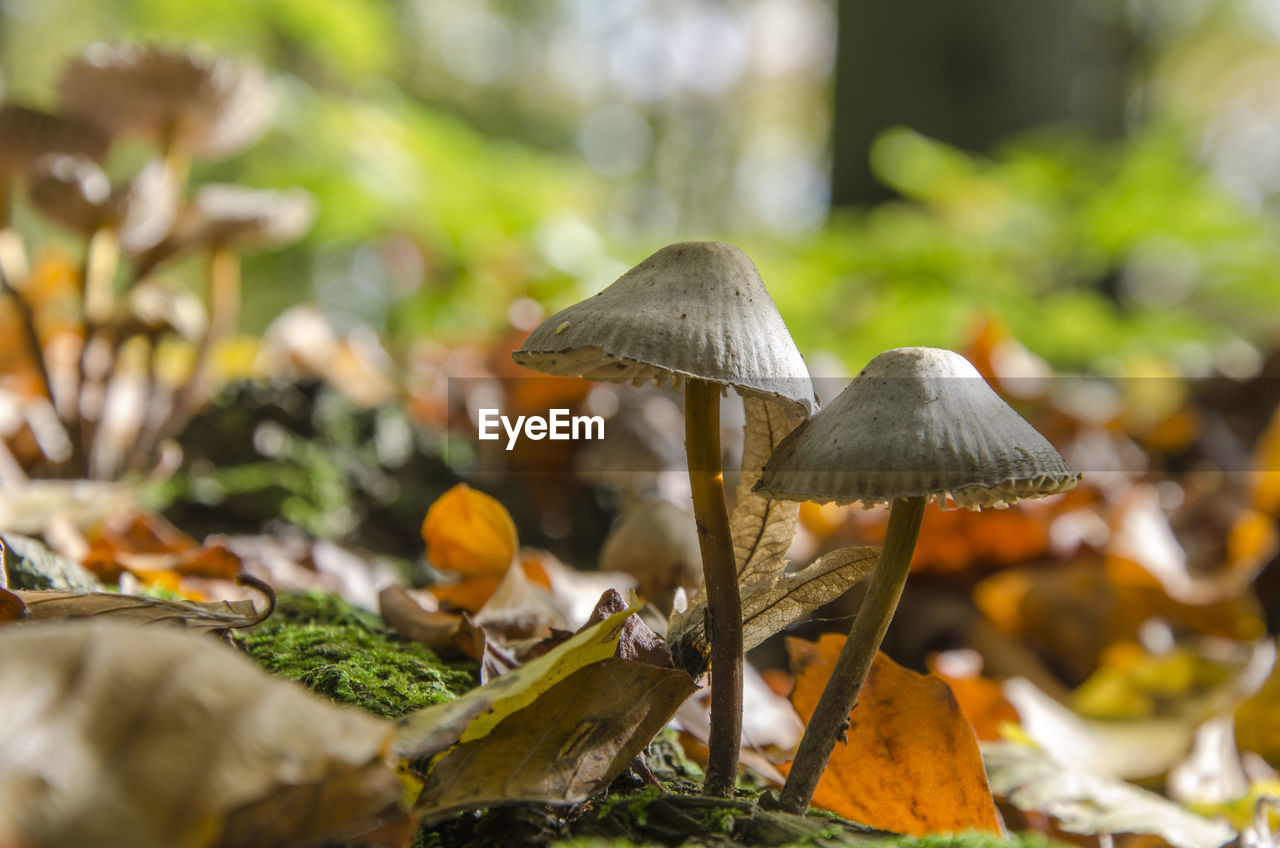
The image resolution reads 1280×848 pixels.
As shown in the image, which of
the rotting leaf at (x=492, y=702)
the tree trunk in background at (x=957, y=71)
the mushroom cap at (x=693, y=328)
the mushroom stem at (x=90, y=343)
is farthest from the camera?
the tree trunk in background at (x=957, y=71)

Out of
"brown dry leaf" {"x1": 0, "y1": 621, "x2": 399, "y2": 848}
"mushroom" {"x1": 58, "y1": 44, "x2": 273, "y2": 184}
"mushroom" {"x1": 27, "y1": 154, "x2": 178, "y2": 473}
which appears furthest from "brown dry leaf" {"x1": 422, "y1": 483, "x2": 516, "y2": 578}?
"mushroom" {"x1": 58, "y1": 44, "x2": 273, "y2": 184}

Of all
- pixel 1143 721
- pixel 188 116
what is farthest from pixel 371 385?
pixel 1143 721

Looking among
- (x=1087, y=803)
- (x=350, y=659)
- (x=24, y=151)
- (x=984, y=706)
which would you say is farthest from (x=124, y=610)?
(x=24, y=151)

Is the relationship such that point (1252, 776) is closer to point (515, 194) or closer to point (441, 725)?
point (441, 725)

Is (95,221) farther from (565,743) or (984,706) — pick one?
(984,706)

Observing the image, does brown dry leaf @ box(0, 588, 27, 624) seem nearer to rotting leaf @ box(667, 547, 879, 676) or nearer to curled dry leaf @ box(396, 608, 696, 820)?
curled dry leaf @ box(396, 608, 696, 820)

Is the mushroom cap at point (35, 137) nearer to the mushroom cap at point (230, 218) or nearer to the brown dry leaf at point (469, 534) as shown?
the mushroom cap at point (230, 218)

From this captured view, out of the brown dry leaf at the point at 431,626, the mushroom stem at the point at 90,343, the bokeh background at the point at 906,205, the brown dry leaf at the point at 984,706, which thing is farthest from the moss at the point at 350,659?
the bokeh background at the point at 906,205
